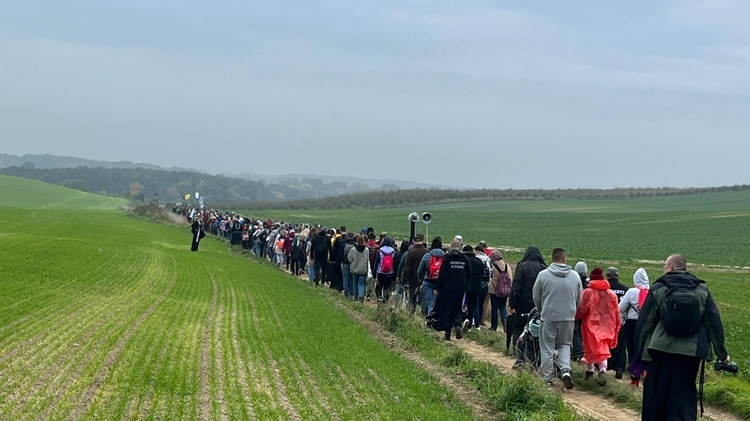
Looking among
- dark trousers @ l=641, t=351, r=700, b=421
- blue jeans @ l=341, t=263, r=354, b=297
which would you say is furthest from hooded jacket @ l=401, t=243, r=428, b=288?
dark trousers @ l=641, t=351, r=700, b=421

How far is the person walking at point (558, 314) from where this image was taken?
10.1 meters

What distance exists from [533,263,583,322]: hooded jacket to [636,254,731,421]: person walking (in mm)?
2241

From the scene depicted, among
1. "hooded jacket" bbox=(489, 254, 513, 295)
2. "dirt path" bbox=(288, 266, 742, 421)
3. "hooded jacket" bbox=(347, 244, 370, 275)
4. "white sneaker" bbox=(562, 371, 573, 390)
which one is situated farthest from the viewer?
"hooded jacket" bbox=(347, 244, 370, 275)

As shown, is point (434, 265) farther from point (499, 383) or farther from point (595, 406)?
point (595, 406)

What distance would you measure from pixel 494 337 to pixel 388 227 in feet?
202

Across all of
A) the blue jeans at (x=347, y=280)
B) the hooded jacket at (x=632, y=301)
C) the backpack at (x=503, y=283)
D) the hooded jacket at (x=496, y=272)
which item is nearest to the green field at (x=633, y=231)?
the hooded jacket at (x=632, y=301)

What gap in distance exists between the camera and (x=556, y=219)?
83.5 meters

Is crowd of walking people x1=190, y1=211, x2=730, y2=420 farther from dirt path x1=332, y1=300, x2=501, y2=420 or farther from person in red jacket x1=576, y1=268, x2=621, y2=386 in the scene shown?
dirt path x1=332, y1=300, x2=501, y2=420

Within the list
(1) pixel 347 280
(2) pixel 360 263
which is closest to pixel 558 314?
(2) pixel 360 263

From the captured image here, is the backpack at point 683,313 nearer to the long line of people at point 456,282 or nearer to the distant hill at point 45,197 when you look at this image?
the long line of people at point 456,282

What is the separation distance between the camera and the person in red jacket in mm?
10633

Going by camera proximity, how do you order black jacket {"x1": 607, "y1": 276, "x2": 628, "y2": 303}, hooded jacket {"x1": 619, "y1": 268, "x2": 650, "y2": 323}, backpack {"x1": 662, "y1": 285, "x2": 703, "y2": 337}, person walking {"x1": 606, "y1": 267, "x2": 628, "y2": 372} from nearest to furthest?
backpack {"x1": 662, "y1": 285, "x2": 703, "y2": 337}, hooded jacket {"x1": 619, "y1": 268, "x2": 650, "y2": 323}, person walking {"x1": 606, "y1": 267, "x2": 628, "y2": 372}, black jacket {"x1": 607, "y1": 276, "x2": 628, "y2": 303}

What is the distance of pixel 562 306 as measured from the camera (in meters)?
10.1

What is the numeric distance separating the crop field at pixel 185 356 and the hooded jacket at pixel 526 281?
1.77 m
